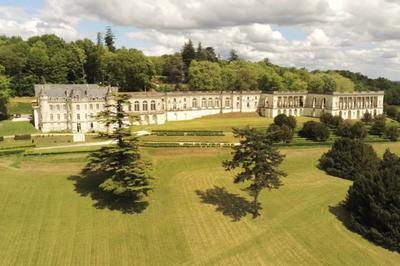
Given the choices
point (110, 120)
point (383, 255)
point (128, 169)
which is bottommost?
point (383, 255)

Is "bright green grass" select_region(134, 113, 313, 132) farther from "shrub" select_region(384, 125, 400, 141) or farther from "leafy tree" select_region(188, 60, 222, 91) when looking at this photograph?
"shrub" select_region(384, 125, 400, 141)

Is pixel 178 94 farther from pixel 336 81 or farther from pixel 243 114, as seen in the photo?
pixel 336 81

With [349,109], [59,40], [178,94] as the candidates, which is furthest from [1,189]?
[349,109]

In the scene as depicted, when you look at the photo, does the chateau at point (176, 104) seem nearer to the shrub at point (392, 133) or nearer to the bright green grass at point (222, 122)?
the bright green grass at point (222, 122)

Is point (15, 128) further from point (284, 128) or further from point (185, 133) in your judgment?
point (284, 128)

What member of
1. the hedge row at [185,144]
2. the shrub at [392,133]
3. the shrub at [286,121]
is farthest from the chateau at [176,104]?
the shrub at [286,121]

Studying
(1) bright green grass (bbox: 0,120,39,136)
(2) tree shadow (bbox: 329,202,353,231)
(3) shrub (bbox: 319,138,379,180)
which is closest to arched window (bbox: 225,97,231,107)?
(3) shrub (bbox: 319,138,379,180)
